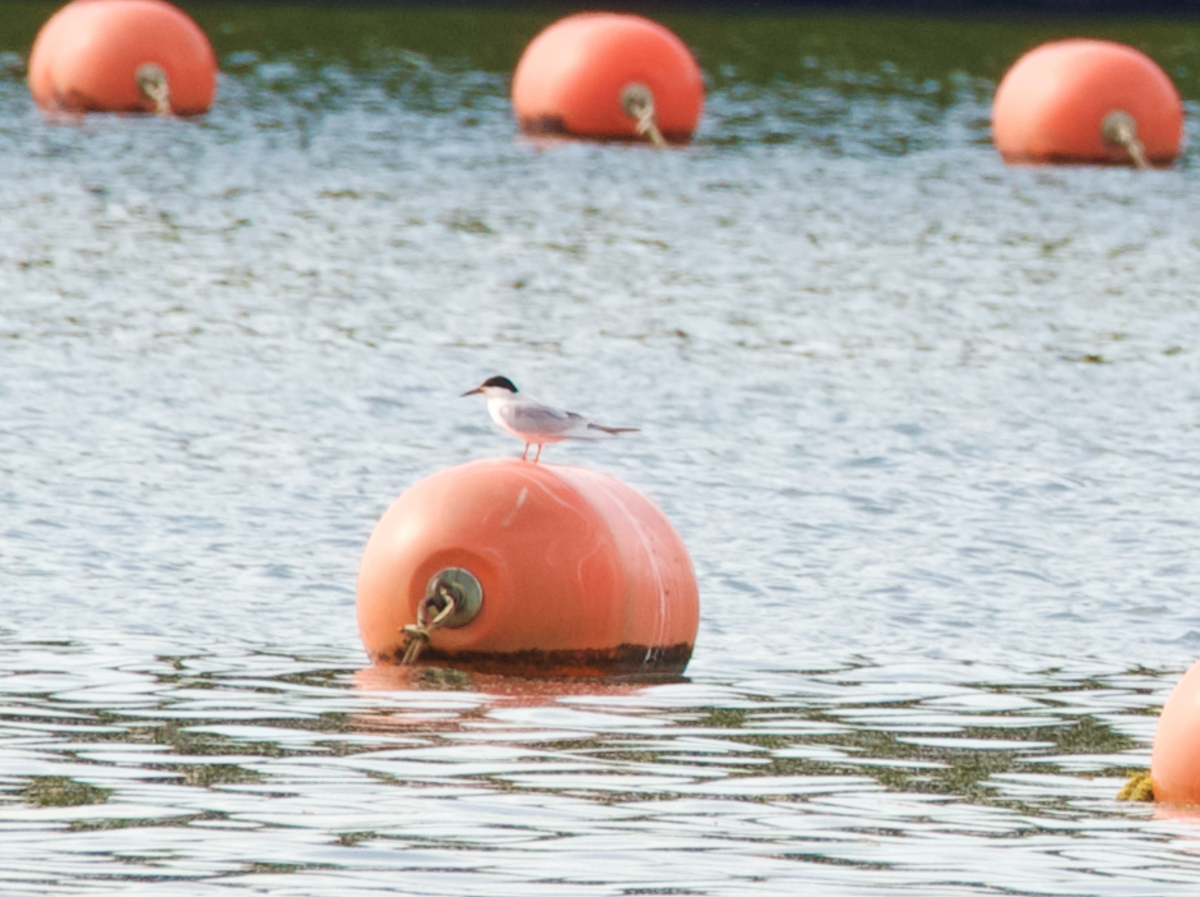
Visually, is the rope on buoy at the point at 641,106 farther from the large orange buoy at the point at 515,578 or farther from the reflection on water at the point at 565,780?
the large orange buoy at the point at 515,578

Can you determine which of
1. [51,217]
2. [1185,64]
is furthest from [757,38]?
[51,217]

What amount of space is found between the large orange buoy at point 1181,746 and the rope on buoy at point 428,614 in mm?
3159

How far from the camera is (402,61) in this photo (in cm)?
4544

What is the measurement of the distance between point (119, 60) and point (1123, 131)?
38.0 feet

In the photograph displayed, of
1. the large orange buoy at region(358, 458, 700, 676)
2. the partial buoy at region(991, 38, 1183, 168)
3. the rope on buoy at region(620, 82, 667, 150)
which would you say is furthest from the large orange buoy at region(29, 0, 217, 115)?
the large orange buoy at region(358, 458, 700, 676)

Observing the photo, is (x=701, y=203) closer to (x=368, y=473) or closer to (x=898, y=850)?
(x=368, y=473)

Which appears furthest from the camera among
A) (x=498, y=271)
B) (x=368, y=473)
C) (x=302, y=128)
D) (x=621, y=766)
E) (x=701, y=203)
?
(x=302, y=128)

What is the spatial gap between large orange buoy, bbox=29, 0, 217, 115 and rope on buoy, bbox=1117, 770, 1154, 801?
2648cm

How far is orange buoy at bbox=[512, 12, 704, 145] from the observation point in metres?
34.2

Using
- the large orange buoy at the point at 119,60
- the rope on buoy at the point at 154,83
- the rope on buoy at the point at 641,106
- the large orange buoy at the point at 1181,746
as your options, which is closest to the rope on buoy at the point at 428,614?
the large orange buoy at the point at 1181,746

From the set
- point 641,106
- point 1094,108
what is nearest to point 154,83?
point 641,106

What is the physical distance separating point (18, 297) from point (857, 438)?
7903 mm

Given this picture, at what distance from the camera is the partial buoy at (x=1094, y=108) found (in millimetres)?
33250

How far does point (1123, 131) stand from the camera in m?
33.6
